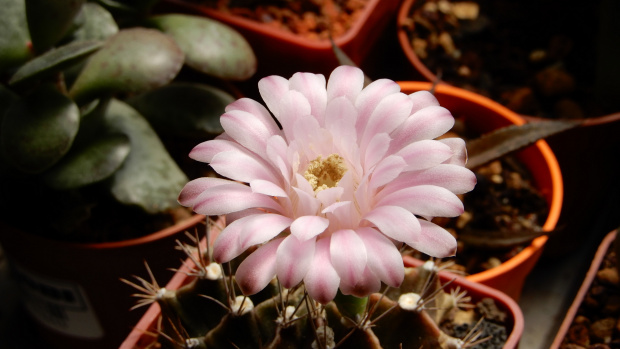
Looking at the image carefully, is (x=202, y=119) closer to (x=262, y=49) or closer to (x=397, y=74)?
(x=262, y=49)

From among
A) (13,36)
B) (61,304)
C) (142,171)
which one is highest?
(13,36)

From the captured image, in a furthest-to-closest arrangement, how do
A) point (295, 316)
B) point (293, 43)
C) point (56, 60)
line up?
1. point (293, 43)
2. point (56, 60)
3. point (295, 316)

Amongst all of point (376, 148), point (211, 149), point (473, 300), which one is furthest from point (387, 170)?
point (473, 300)

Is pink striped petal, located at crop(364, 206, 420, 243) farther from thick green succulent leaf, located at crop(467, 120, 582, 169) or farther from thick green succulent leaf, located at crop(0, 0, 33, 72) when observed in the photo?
thick green succulent leaf, located at crop(0, 0, 33, 72)

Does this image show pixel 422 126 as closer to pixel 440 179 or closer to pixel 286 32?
Result: pixel 440 179

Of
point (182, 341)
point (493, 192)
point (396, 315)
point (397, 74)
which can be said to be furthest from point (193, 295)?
point (397, 74)

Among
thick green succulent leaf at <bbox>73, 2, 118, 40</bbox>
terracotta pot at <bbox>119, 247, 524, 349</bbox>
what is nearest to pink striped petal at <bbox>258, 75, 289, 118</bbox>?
terracotta pot at <bbox>119, 247, 524, 349</bbox>

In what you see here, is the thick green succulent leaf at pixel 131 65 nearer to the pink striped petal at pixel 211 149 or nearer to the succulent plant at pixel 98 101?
the succulent plant at pixel 98 101
